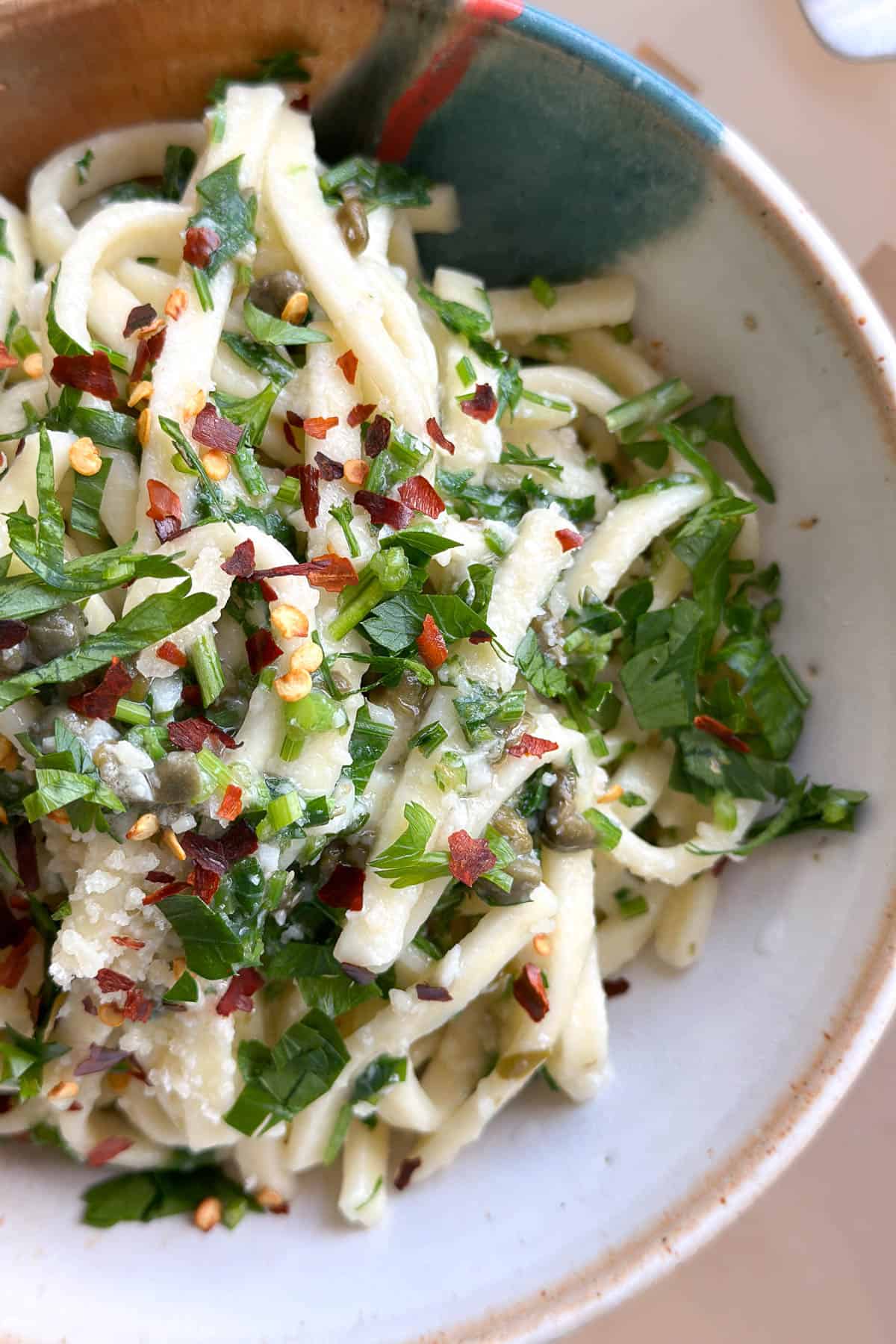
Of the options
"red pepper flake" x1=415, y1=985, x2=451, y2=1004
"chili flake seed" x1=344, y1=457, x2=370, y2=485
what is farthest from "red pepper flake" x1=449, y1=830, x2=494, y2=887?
"chili flake seed" x1=344, y1=457, x2=370, y2=485

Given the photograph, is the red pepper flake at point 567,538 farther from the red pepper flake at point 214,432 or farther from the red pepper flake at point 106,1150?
the red pepper flake at point 106,1150

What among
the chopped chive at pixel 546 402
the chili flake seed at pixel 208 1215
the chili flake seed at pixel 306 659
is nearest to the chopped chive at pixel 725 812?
the chopped chive at pixel 546 402

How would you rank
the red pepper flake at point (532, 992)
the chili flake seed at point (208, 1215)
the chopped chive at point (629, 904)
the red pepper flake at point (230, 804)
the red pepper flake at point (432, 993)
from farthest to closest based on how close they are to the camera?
the chopped chive at point (629, 904) < the chili flake seed at point (208, 1215) < the red pepper flake at point (532, 992) < the red pepper flake at point (432, 993) < the red pepper flake at point (230, 804)

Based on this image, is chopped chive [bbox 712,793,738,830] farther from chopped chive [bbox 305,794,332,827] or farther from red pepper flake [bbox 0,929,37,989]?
red pepper flake [bbox 0,929,37,989]

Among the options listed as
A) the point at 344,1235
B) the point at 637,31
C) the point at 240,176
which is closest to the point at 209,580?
the point at 240,176

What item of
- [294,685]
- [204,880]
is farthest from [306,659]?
[204,880]

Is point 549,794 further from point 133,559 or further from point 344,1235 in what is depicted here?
→ point 344,1235
